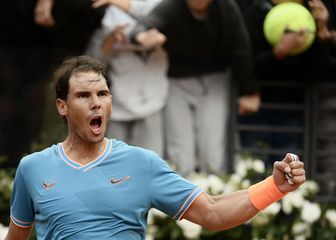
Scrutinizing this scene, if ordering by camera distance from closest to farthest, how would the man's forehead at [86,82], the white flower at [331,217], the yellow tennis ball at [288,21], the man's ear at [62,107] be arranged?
the man's forehead at [86,82]
the man's ear at [62,107]
the yellow tennis ball at [288,21]
the white flower at [331,217]

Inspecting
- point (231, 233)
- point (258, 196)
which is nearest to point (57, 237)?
point (258, 196)

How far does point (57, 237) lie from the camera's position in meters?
4.22

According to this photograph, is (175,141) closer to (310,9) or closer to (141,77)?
(141,77)

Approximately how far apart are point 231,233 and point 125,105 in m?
1.13

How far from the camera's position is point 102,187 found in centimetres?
423

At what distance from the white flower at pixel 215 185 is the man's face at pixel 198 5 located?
3.67 feet

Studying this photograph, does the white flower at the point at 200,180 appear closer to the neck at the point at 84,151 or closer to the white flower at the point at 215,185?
the white flower at the point at 215,185

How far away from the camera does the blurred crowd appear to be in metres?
7.21

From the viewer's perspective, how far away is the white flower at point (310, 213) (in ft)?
23.7

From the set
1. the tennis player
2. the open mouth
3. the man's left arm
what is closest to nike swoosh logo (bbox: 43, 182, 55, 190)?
the tennis player

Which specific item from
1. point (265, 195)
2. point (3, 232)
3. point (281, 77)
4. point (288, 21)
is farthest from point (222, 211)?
point (281, 77)

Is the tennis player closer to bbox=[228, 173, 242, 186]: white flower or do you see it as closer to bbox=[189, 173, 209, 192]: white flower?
bbox=[189, 173, 209, 192]: white flower

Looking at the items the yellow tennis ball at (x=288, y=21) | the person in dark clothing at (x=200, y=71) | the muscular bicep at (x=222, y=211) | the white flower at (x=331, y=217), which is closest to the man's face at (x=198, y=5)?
the person in dark clothing at (x=200, y=71)

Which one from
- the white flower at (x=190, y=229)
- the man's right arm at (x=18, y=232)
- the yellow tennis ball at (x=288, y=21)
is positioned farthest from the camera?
the white flower at (x=190, y=229)
